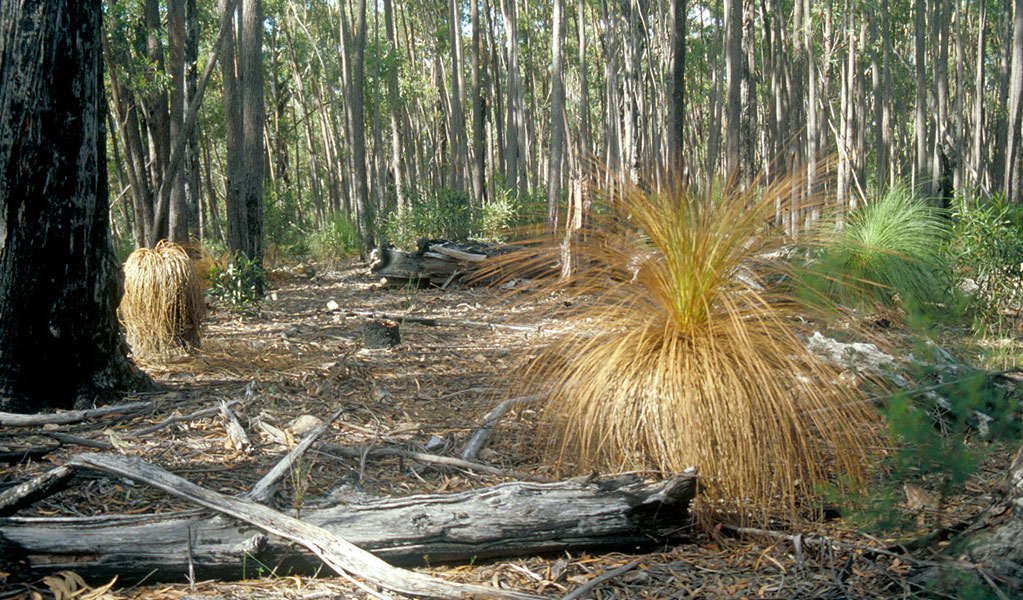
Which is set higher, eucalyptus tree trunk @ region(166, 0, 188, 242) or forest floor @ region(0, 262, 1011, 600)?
eucalyptus tree trunk @ region(166, 0, 188, 242)

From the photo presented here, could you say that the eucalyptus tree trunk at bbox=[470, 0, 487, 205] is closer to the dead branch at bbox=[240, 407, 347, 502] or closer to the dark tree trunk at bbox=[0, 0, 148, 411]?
the dark tree trunk at bbox=[0, 0, 148, 411]

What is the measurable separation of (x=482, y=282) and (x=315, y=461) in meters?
5.63

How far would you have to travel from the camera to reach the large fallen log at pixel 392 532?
6.71ft

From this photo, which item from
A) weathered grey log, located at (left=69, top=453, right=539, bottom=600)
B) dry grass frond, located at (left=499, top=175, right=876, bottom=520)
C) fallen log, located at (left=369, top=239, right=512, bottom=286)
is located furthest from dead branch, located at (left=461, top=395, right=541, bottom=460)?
fallen log, located at (left=369, top=239, right=512, bottom=286)

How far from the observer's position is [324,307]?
700 centimetres

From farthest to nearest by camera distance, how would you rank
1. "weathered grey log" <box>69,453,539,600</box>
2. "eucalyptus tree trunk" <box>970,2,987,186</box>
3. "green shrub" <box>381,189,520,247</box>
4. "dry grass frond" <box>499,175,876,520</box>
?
"eucalyptus tree trunk" <box>970,2,987,186</box>
"green shrub" <box>381,189,520,247</box>
"dry grass frond" <box>499,175,876,520</box>
"weathered grey log" <box>69,453,539,600</box>

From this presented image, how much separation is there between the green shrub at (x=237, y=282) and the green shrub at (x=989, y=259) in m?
6.36

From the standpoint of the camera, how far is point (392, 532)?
2201 millimetres

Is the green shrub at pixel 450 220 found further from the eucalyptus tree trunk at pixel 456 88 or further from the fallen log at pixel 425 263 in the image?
the eucalyptus tree trunk at pixel 456 88

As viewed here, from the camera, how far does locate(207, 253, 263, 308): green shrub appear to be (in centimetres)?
647

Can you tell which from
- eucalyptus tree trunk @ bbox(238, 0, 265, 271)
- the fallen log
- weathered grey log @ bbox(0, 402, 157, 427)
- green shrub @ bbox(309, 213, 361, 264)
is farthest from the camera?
green shrub @ bbox(309, 213, 361, 264)

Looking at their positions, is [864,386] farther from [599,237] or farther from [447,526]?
[447,526]

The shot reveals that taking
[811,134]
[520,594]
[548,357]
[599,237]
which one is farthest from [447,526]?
[811,134]

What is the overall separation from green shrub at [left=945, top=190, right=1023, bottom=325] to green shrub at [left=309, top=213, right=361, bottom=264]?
31.0 ft
